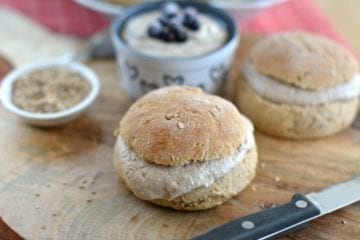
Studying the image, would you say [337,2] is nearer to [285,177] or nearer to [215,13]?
[215,13]

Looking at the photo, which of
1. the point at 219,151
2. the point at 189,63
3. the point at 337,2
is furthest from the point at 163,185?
the point at 337,2

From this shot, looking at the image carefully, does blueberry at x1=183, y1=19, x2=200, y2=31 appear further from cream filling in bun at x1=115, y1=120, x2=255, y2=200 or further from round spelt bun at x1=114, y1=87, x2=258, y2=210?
cream filling in bun at x1=115, y1=120, x2=255, y2=200

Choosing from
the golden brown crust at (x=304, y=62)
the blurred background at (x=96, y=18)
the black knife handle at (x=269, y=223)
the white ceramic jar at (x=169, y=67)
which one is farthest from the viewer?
the blurred background at (x=96, y=18)

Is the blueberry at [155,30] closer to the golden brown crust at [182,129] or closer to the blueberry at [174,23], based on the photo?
the blueberry at [174,23]

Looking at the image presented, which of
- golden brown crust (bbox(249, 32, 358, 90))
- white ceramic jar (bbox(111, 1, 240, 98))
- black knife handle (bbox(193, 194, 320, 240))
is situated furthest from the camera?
white ceramic jar (bbox(111, 1, 240, 98))

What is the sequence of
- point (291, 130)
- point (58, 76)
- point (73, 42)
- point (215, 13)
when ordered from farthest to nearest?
point (73, 42) < point (215, 13) < point (58, 76) < point (291, 130)

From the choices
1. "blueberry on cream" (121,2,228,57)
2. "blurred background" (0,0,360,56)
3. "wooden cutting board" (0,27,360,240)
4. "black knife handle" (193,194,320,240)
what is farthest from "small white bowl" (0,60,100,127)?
"black knife handle" (193,194,320,240)

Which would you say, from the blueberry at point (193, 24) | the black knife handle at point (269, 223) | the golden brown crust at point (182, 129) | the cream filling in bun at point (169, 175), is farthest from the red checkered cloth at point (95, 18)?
the black knife handle at point (269, 223)

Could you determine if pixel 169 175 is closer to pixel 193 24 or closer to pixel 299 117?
pixel 299 117
